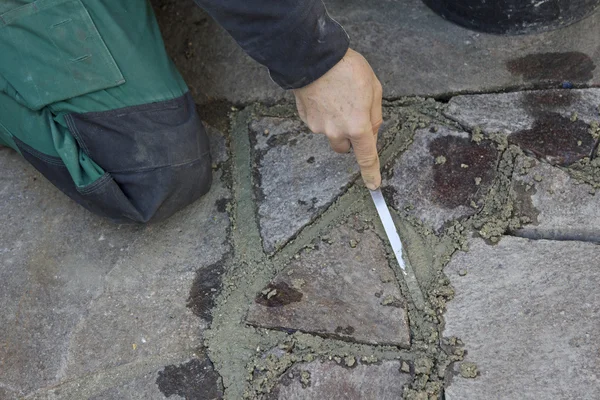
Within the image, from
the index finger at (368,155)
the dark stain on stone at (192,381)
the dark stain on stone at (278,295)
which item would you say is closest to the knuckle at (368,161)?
the index finger at (368,155)

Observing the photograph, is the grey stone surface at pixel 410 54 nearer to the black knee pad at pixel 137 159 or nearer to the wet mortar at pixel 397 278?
the wet mortar at pixel 397 278

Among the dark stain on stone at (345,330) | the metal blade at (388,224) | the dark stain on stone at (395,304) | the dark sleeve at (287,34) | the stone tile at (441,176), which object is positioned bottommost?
the dark stain on stone at (345,330)

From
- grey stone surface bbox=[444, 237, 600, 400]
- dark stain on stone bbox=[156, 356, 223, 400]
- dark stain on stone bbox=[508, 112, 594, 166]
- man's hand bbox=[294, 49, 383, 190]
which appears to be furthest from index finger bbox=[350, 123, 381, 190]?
dark stain on stone bbox=[156, 356, 223, 400]

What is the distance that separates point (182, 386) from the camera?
1519 millimetres

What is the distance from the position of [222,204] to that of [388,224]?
44 cm

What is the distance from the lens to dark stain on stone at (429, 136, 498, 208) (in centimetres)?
166

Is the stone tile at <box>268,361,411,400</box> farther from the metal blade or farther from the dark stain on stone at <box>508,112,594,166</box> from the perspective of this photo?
the dark stain on stone at <box>508,112,594,166</box>

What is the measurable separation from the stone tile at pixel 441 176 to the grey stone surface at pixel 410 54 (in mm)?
209

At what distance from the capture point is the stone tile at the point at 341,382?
1425 millimetres

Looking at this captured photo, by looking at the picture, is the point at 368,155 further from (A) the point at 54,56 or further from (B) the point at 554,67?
(A) the point at 54,56

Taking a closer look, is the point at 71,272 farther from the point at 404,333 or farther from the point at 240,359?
Result: the point at 404,333

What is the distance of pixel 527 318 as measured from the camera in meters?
1.45

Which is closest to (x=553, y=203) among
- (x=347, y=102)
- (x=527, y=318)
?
(x=527, y=318)

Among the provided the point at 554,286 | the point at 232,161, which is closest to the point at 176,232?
the point at 232,161
